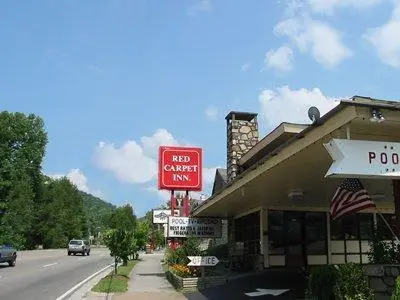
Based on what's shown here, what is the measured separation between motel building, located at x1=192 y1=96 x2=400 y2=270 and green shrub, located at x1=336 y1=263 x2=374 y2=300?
140 centimetres

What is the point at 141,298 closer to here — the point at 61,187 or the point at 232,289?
the point at 232,289

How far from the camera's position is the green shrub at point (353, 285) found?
8.55 metres

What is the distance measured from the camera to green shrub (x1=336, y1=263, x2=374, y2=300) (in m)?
8.55

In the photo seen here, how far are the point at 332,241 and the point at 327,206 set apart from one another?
1510 millimetres

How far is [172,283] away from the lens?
1927 cm

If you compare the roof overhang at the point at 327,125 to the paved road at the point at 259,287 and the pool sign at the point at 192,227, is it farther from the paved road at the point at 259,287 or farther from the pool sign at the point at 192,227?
the pool sign at the point at 192,227

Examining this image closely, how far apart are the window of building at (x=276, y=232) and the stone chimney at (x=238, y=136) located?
12.8 ft

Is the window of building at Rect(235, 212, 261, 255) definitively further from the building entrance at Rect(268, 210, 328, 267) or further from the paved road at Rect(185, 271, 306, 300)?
the paved road at Rect(185, 271, 306, 300)

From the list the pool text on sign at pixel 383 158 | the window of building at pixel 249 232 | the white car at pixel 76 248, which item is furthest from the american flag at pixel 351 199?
the white car at pixel 76 248

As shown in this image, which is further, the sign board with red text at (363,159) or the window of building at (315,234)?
the window of building at (315,234)

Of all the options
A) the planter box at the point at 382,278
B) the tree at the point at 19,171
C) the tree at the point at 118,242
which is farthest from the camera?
the tree at the point at 19,171

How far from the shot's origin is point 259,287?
1575 cm

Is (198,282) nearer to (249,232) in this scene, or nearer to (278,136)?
(278,136)

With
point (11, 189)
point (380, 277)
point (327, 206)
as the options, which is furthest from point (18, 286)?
point (11, 189)
